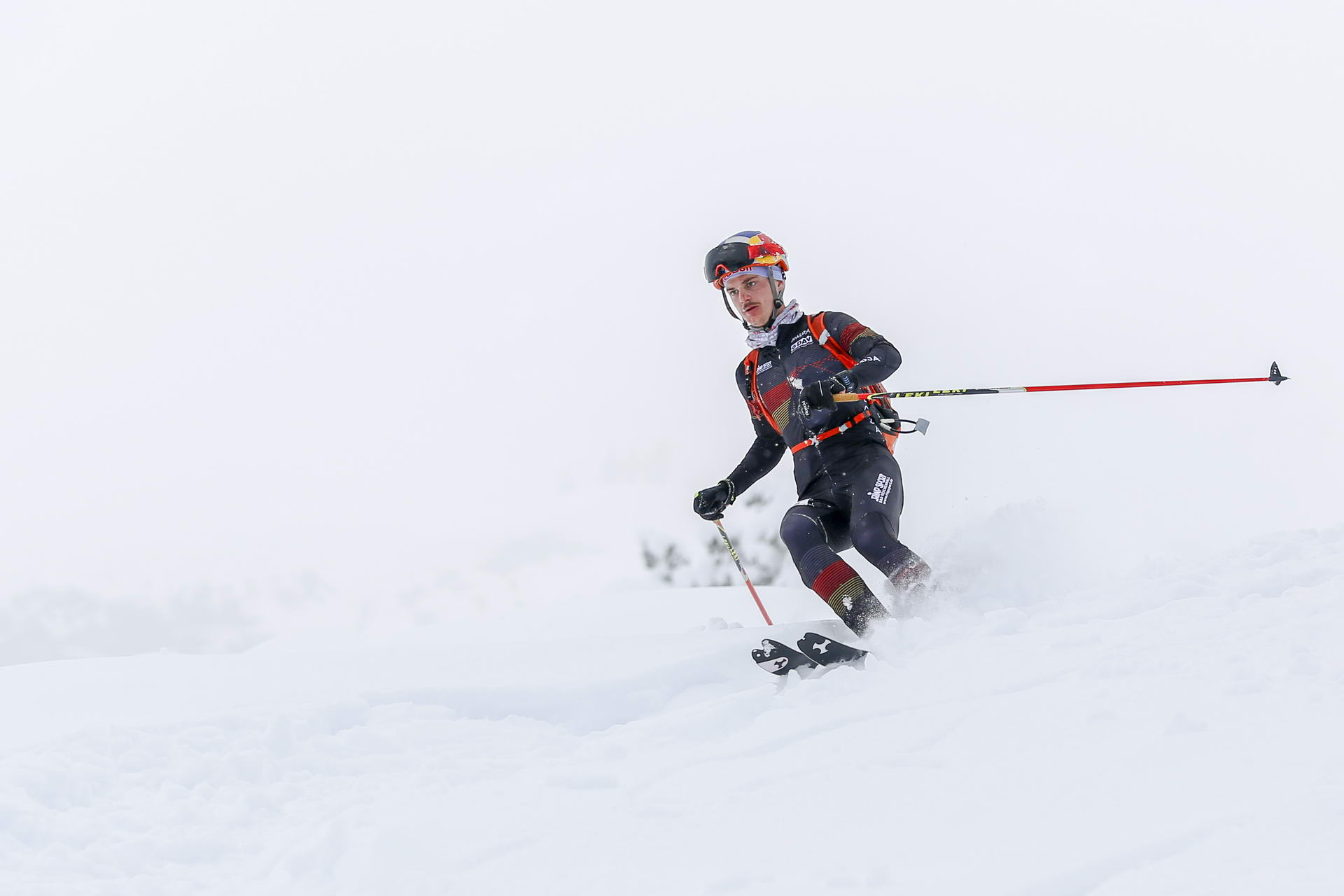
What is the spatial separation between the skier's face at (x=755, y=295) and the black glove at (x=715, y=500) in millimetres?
971

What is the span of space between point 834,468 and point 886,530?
0.49 meters

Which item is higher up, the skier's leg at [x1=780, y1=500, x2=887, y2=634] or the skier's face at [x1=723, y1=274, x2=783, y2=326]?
the skier's face at [x1=723, y1=274, x2=783, y2=326]

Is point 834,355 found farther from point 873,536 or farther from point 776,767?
point 776,767

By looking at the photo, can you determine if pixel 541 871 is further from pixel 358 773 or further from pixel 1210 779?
pixel 1210 779

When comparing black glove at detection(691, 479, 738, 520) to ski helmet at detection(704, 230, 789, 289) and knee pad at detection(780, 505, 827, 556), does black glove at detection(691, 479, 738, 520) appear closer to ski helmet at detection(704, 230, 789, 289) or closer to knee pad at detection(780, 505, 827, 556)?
knee pad at detection(780, 505, 827, 556)

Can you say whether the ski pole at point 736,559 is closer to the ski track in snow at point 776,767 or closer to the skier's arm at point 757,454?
the skier's arm at point 757,454

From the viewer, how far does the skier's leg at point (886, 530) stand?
14.0ft

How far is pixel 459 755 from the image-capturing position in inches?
129

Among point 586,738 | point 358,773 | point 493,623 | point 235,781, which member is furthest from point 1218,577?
point 493,623

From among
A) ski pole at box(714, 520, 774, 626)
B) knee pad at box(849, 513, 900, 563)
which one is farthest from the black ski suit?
ski pole at box(714, 520, 774, 626)

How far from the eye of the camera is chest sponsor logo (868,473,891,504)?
465 centimetres

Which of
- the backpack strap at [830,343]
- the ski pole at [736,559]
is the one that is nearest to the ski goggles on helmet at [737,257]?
the backpack strap at [830,343]

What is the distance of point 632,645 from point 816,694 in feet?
4.59

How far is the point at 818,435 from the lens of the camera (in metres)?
4.94
